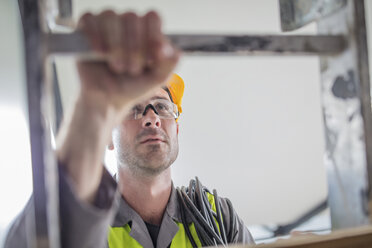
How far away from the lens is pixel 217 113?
3.16 meters

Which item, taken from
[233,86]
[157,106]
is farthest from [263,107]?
[157,106]

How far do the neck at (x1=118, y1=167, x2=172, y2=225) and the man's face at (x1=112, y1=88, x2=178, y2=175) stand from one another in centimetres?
4

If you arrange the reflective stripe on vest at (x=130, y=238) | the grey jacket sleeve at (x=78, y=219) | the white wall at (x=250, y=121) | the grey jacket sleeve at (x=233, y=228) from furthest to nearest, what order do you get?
1. the white wall at (x=250, y=121)
2. the grey jacket sleeve at (x=233, y=228)
3. the reflective stripe on vest at (x=130, y=238)
4. the grey jacket sleeve at (x=78, y=219)

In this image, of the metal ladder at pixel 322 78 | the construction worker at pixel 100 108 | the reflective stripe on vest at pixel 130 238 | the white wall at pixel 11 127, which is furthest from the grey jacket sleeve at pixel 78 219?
the white wall at pixel 11 127

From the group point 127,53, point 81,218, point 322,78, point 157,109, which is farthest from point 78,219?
point 157,109

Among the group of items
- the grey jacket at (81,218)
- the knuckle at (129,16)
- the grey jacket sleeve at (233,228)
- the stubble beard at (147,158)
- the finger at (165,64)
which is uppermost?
the knuckle at (129,16)

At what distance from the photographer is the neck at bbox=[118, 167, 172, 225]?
1.77m

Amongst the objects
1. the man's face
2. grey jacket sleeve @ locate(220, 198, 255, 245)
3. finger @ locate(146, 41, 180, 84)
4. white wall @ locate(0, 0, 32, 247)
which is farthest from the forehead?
finger @ locate(146, 41, 180, 84)

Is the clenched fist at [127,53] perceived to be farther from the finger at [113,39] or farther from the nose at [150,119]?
the nose at [150,119]

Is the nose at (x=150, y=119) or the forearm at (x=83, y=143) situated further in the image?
the nose at (x=150, y=119)

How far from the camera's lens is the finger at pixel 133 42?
1.73 feet

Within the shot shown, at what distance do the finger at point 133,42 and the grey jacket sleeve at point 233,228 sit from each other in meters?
1.40

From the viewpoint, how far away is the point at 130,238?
1560 mm

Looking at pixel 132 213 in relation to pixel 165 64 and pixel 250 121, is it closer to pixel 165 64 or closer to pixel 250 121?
pixel 165 64
